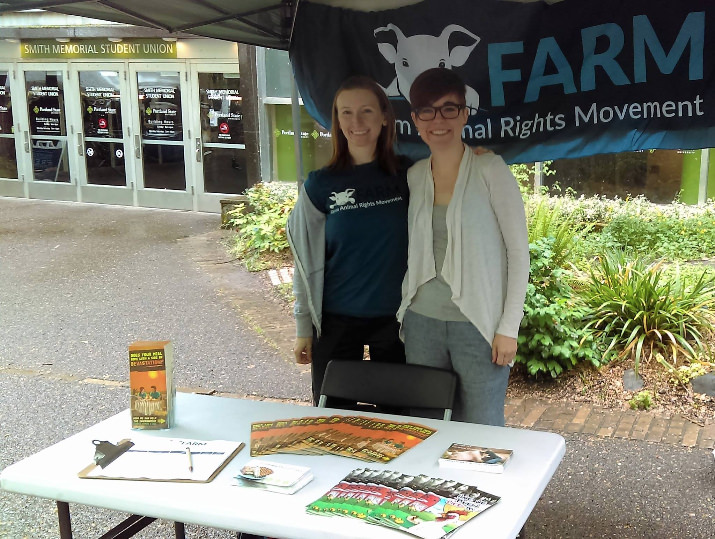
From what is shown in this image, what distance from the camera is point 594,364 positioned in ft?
17.3

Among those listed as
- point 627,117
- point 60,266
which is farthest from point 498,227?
point 60,266

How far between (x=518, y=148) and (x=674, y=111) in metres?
0.72

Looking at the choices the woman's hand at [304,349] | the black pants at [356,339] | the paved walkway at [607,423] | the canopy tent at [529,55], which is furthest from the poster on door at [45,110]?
the black pants at [356,339]

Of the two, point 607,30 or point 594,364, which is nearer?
point 607,30

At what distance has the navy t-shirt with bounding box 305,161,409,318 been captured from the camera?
318 centimetres

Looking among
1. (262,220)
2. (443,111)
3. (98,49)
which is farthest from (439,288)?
(98,49)

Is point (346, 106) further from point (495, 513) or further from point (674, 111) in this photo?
point (495, 513)

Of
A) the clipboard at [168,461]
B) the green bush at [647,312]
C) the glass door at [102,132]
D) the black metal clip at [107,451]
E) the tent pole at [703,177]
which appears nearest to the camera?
the clipboard at [168,461]

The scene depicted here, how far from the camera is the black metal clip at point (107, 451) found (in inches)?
96.5

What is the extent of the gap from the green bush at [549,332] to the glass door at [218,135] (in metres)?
7.31

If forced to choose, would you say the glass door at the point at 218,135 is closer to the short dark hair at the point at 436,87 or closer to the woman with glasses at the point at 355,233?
the woman with glasses at the point at 355,233

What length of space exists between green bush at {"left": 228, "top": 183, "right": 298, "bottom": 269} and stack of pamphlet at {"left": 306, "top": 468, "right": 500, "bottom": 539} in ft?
22.2

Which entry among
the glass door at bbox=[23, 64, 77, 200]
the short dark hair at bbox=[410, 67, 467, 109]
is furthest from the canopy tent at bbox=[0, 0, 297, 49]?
the glass door at bbox=[23, 64, 77, 200]

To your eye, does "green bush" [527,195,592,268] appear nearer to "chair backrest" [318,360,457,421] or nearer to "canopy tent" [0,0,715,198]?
"canopy tent" [0,0,715,198]
